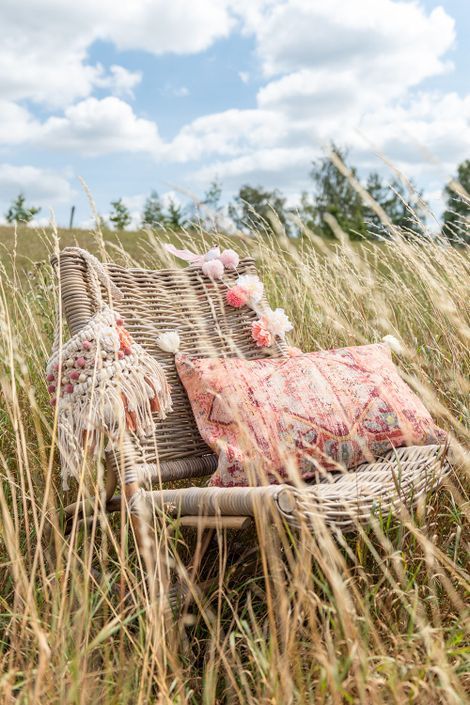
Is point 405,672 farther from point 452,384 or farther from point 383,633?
point 452,384

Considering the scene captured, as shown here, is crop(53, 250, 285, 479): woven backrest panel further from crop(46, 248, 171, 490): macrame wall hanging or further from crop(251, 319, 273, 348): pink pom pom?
crop(46, 248, 171, 490): macrame wall hanging

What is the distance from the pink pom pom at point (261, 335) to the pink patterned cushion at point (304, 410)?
0.29 m

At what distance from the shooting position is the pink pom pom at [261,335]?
280 centimetres

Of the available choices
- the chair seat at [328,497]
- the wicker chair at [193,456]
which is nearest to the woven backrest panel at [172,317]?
the wicker chair at [193,456]

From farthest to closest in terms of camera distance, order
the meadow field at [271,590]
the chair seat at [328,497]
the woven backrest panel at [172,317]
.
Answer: the woven backrest panel at [172,317] → the chair seat at [328,497] → the meadow field at [271,590]

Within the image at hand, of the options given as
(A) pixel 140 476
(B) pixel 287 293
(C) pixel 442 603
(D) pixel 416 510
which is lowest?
(C) pixel 442 603

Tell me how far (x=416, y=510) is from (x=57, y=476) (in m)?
1.20

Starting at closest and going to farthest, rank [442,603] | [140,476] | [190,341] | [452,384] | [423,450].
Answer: [442,603] → [140,476] → [423,450] → [452,384] → [190,341]

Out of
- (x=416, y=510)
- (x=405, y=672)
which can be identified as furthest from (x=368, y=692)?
(x=416, y=510)

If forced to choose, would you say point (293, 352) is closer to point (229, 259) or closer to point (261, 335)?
point (261, 335)

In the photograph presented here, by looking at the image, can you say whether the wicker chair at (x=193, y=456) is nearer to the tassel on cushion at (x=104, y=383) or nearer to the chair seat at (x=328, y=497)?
the chair seat at (x=328, y=497)

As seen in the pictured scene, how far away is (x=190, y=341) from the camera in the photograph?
275 centimetres

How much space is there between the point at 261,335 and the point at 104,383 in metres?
0.93

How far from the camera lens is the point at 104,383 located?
198 centimetres
